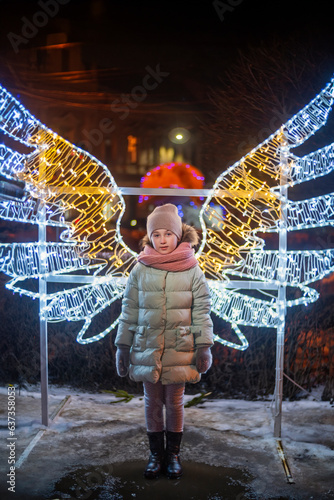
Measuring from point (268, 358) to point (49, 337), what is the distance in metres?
2.29

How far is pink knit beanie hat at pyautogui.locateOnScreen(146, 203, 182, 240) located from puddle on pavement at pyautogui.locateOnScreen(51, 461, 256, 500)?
1.56 metres

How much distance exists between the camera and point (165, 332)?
3.05m

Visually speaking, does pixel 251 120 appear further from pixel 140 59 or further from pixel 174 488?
pixel 174 488

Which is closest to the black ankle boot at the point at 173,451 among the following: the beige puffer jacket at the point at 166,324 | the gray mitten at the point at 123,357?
the beige puffer jacket at the point at 166,324

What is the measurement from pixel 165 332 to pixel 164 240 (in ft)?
2.00

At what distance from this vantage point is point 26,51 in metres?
12.6

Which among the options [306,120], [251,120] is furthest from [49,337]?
[251,120]

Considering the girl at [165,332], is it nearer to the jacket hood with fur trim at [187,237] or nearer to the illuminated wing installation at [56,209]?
the jacket hood with fur trim at [187,237]

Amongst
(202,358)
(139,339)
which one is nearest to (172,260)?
(139,339)

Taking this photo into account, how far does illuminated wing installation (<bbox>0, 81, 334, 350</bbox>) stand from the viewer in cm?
352

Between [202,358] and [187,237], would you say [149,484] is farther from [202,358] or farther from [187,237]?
[187,237]

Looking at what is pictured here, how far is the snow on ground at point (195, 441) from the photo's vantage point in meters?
2.95

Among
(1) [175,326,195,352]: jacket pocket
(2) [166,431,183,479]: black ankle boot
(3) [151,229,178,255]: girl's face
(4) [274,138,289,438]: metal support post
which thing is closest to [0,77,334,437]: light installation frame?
(4) [274,138,289,438]: metal support post

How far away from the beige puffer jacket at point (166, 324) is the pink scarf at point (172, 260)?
34mm
